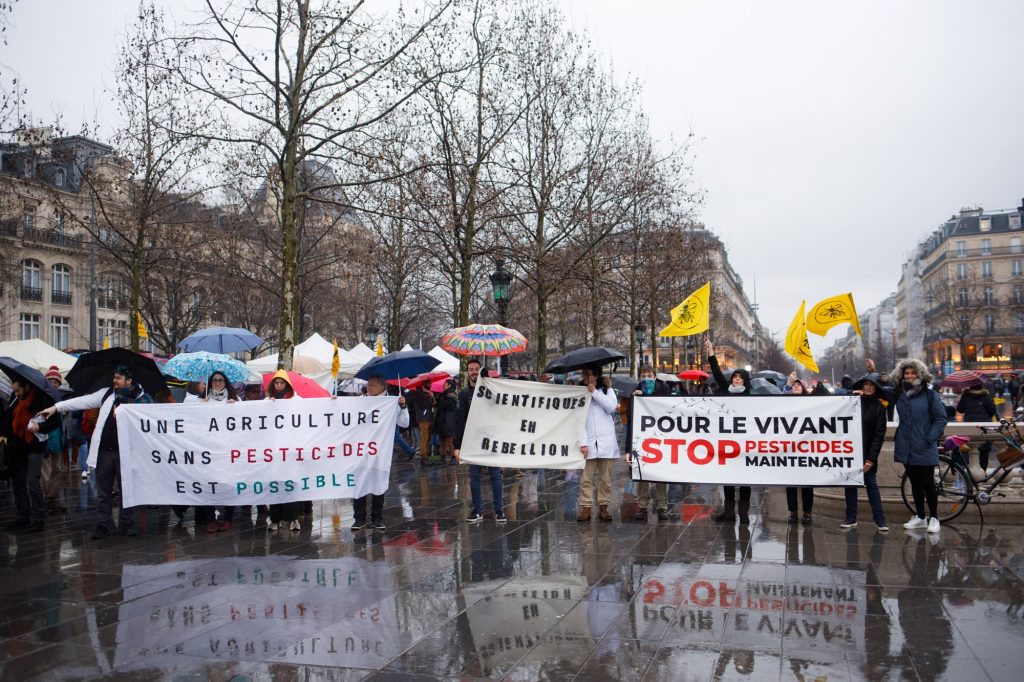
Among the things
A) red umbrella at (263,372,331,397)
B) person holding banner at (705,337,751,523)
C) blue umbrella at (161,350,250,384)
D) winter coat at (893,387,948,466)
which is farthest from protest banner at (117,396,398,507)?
winter coat at (893,387,948,466)

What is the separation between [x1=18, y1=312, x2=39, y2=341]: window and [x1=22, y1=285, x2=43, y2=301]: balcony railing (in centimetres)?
100

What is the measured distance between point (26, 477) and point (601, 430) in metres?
7.43

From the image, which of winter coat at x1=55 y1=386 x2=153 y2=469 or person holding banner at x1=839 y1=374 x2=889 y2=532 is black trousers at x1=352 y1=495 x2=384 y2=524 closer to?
winter coat at x1=55 y1=386 x2=153 y2=469

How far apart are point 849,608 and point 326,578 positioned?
14.6 ft

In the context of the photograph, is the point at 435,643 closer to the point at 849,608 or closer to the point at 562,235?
the point at 849,608

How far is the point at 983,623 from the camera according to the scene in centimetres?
602

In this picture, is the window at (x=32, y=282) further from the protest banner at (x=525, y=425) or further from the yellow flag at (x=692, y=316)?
the yellow flag at (x=692, y=316)

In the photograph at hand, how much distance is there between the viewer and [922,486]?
9625 millimetres

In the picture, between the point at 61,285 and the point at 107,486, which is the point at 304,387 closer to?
the point at 107,486

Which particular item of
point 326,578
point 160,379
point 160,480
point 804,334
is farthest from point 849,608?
point 160,379

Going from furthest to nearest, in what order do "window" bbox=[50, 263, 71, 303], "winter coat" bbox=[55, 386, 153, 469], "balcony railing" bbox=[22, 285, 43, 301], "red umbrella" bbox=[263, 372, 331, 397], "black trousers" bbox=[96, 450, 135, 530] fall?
1. "window" bbox=[50, 263, 71, 303]
2. "balcony railing" bbox=[22, 285, 43, 301]
3. "red umbrella" bbox=[263, 372, 331, 397]
4. "winter coat" bbox=[55, 386, 153, 469]
5. "black trousers" bbox=[96, 450, 135, 530]

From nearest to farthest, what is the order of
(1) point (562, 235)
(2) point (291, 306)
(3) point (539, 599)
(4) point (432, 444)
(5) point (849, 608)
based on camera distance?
(5) point (849, 608) < (3) point (539, 599) < (2) point (291, 306) < (4) point (432, 444) < (1) point (562, 235)

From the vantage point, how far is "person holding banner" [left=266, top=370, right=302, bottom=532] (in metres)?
10.5

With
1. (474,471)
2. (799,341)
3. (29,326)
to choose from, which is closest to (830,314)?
(799,341)
